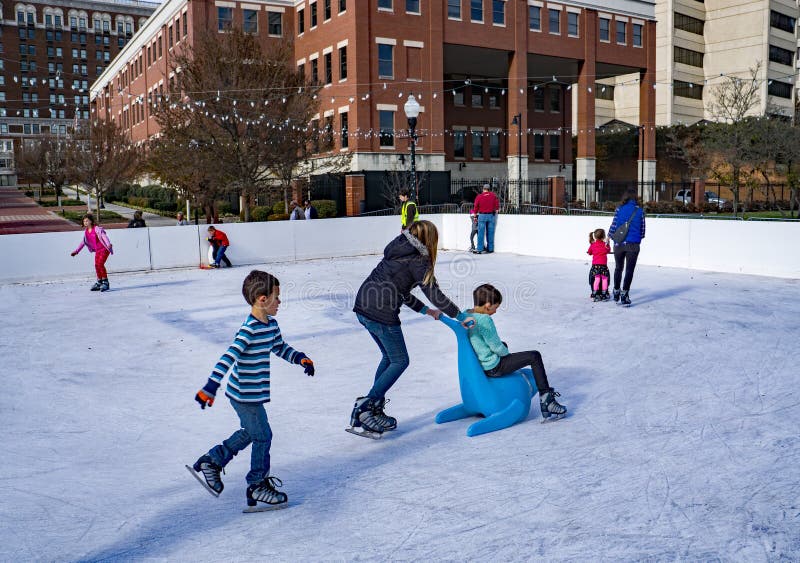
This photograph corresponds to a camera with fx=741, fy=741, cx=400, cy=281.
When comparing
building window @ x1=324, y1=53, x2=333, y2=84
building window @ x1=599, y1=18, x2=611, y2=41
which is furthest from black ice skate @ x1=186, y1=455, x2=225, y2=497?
building window @ x1=599, y1=18, x2=611, y2=41

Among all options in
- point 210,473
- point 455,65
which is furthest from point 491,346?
point 455,65

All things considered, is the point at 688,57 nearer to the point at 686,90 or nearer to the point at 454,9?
the point at 686,90

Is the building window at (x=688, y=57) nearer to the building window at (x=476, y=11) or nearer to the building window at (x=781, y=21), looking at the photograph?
the building window at (x=781, y=21)

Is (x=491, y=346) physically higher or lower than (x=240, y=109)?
lower

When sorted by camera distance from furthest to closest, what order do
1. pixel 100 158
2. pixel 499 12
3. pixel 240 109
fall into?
pixel 100 158
pixel 499 12
pixel 240 109

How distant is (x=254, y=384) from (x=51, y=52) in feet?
412

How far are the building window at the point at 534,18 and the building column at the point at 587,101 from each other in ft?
12.9

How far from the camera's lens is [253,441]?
4.63 meters

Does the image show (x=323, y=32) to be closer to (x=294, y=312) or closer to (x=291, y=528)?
(x=294, y=312)

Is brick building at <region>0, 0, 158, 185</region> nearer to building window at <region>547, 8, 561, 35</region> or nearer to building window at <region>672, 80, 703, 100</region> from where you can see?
building window at <region>672, 80, 703, 100</region>

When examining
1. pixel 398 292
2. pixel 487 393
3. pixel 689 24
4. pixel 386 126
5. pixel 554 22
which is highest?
pixel 689 24

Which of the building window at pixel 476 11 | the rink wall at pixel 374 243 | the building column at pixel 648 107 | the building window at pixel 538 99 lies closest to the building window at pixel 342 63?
the building window at pixel 476 11

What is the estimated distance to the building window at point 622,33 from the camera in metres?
50.2

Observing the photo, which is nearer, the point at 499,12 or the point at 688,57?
the point at 499,12
